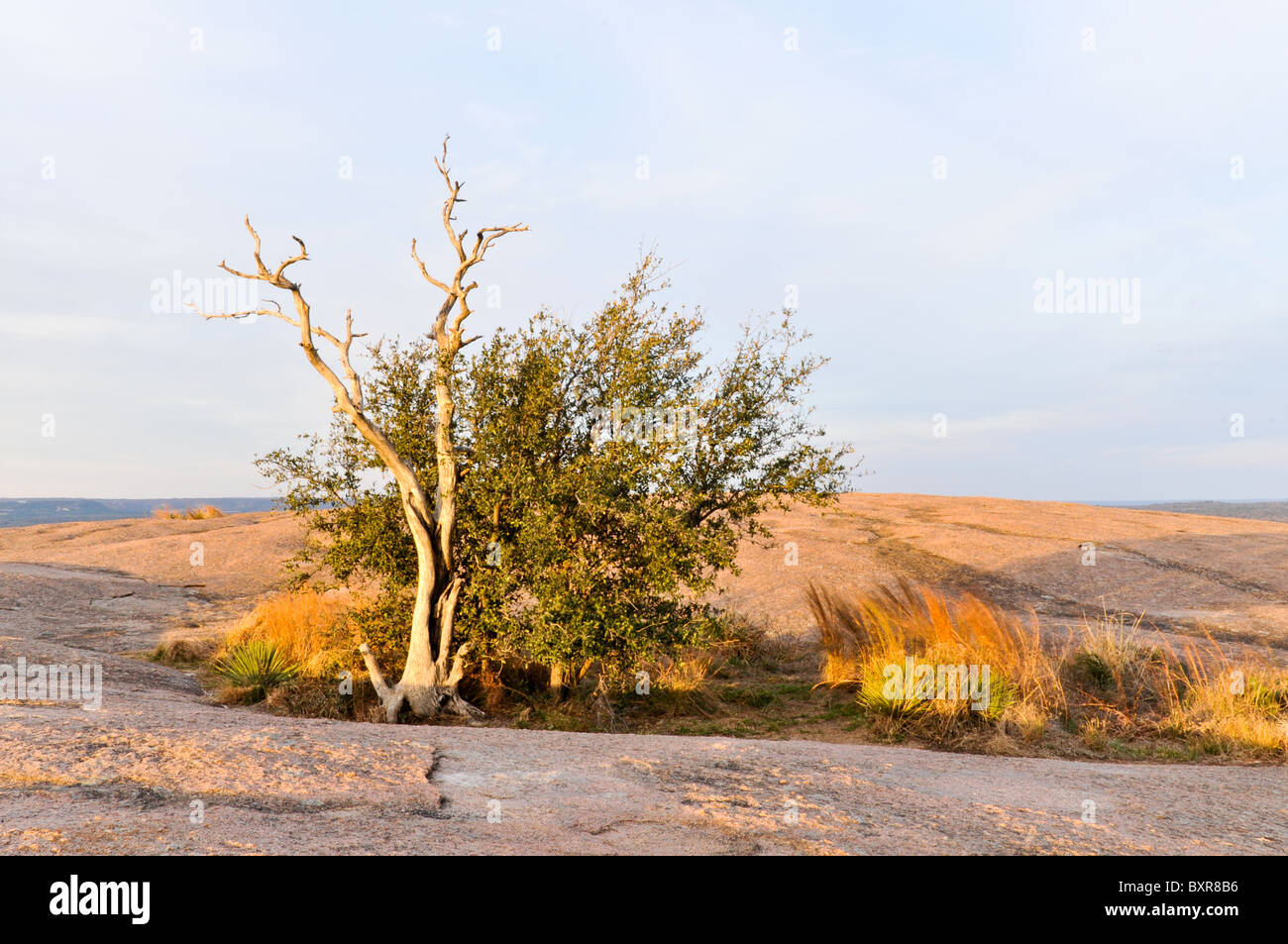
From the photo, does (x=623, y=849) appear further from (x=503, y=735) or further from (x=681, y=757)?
(x=503, y=735)

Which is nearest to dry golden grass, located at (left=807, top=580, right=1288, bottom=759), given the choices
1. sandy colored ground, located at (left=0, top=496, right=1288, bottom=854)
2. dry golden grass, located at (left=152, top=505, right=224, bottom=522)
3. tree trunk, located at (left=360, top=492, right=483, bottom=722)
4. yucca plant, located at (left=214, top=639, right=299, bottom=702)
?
sandy colored ground, located at (left=0, top=496, right=1288, bottom=854)

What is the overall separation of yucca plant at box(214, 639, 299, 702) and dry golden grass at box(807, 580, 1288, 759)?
21.6ft

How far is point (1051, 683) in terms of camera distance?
9758 millimetres

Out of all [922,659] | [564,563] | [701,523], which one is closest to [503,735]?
[564,563]

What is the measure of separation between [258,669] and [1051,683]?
900 centimetres

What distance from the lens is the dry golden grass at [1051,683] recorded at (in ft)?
28.0

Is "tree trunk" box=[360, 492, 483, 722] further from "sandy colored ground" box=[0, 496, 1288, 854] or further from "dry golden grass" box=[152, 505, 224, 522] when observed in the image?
"dry golden grass" box=[152, 505, 224, 522]

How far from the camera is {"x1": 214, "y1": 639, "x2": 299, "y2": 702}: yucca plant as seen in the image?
32.1 feet

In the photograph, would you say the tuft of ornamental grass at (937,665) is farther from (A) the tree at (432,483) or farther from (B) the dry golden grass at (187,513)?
(B) the dry golden grass at (187,513)

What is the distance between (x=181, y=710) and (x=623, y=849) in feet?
15.4

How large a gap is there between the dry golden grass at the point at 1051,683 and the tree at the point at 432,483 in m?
4.58

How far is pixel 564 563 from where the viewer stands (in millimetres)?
8898

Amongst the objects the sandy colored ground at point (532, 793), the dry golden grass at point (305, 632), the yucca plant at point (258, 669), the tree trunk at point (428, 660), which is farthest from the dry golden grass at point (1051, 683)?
the yucca plant at point (258, 669)
